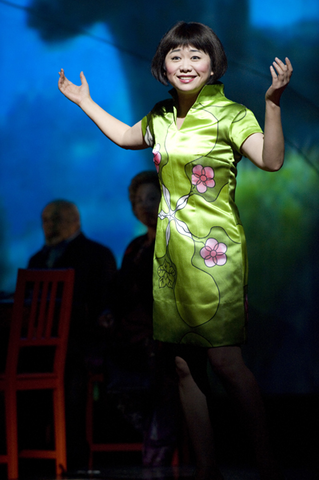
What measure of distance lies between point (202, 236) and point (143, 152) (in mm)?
2634

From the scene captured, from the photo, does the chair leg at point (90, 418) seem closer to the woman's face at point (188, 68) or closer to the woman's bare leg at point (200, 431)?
the woman's bare leg at point (200, 431)

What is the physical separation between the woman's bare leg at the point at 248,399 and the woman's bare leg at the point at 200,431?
0.40 ft

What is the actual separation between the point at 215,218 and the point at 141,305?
137cm

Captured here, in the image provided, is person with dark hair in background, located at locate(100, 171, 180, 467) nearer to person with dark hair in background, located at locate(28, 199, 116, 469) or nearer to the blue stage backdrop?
person with dark hair in background, located at locate(28, 199, 116, 469)

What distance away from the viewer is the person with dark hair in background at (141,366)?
2.43 m

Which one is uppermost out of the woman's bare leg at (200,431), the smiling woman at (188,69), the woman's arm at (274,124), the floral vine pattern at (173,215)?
the smiling woman at (188,69)

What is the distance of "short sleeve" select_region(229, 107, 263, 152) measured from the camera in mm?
1435

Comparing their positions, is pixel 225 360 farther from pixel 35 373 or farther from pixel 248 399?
pixel 35 373

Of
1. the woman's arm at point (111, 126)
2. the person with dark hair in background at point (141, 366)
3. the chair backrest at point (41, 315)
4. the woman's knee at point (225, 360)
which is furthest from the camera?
the person with dark hair in background at point (141, 366)

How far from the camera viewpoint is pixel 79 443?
271 cm

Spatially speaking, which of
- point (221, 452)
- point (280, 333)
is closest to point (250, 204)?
point (280, 333)

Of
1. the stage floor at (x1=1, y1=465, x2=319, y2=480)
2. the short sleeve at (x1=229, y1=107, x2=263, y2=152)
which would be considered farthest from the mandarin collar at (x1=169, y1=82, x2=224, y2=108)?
the stage floor at (x1=1, y1=465, x2=319, y2=480)

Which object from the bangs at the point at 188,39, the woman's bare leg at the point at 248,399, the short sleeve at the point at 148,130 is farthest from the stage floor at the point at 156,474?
the bangs at the point at 188,39

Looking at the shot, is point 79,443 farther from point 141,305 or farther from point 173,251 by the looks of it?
point 173,251
